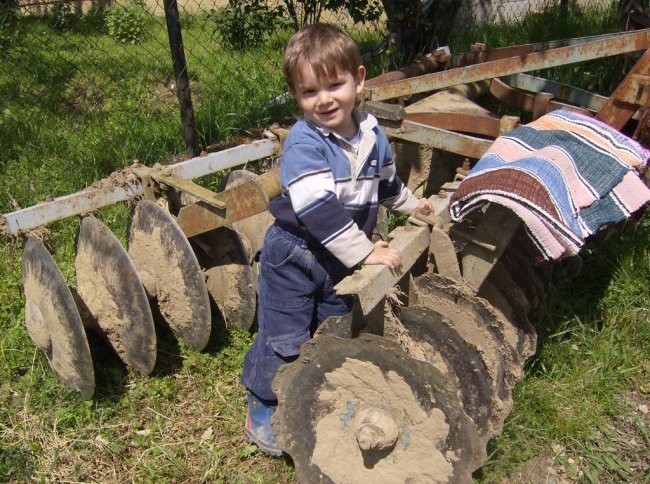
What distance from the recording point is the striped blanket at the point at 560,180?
2113 millimetres

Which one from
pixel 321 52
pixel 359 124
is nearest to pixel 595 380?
pixel 359 124

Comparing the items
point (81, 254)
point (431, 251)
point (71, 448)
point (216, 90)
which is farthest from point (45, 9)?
point (431, 251)

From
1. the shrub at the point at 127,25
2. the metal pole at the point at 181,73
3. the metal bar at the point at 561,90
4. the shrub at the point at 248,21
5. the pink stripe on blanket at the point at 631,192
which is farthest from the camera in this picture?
the shrub at the point at 127,25

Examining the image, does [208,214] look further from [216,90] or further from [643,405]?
[216,90]

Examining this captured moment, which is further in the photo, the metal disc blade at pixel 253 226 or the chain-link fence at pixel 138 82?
the chain-link fence at pixel 138 82

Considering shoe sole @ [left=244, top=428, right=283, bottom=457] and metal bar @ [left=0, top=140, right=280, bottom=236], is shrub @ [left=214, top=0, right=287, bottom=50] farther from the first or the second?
shoe sole @ [left=244, top=428, right=283, bottom=457]

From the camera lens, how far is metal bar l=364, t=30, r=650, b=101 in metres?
3.04

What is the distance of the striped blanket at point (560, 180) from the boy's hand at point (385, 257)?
0.34m

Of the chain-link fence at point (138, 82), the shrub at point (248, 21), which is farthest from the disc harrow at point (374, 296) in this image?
the shrub at point (248, 21)

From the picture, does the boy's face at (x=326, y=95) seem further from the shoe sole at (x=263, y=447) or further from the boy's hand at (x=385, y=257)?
the shoe sole at (x=263, y=447)

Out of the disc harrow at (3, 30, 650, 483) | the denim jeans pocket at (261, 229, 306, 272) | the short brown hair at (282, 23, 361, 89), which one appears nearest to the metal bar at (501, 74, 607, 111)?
the disc harrow at (3, 30, 650, 483)

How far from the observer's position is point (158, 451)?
9.02 feet

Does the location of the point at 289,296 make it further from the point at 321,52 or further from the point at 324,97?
the point at 321,52

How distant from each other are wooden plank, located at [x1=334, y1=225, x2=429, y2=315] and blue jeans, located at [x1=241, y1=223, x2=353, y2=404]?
11.6 inches
